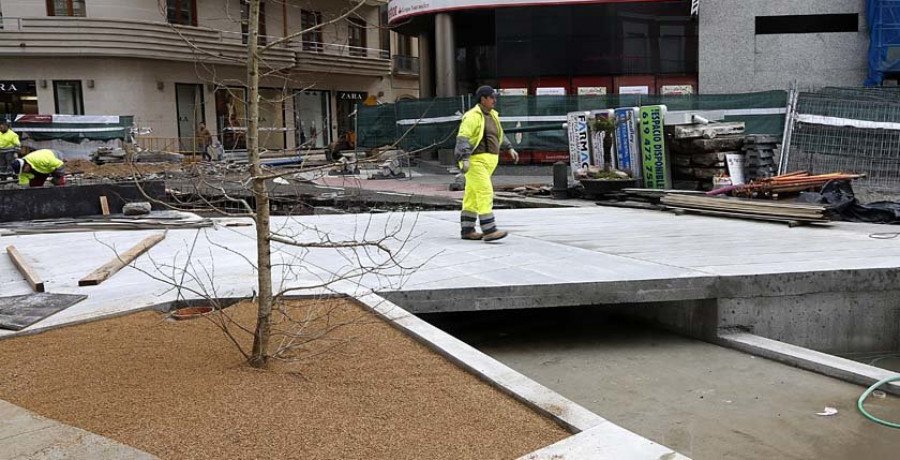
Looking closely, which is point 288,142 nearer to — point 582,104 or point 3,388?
point 582,104

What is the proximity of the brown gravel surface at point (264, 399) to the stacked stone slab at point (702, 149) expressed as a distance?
1040cm

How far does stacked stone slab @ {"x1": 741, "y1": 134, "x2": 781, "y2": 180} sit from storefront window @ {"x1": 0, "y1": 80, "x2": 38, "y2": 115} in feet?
101

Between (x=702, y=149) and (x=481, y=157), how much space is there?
6.49 m

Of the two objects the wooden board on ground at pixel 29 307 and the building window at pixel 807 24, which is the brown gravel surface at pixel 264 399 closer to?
the wooden board on ground at pixel 29 307

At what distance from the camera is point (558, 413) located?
3.80 meters

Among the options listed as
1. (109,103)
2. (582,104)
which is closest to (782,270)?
(582,104)

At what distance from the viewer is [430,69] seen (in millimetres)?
29734

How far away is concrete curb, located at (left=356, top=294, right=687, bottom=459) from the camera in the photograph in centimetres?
340

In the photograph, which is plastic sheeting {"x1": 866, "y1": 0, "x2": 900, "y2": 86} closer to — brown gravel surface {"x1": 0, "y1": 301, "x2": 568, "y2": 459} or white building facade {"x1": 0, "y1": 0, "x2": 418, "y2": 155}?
white building facade {"x1": 0, "y1": 0, "x2": 418, "y2": 155}

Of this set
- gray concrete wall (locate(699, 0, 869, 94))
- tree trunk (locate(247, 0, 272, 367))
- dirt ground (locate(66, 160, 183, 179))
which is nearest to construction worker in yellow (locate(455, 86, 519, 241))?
tree trunk (locate(247, 0, 272, 367))

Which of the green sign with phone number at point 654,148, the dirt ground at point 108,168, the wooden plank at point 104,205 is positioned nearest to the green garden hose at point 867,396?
the green sign with phone number at point 654,148

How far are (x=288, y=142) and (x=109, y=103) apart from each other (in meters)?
8.46

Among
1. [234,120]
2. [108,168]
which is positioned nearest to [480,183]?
[234,120]

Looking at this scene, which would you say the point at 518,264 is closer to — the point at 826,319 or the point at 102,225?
the point at 826,319
